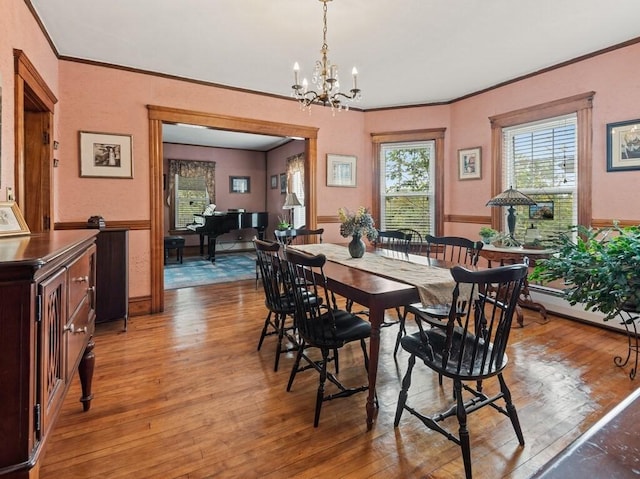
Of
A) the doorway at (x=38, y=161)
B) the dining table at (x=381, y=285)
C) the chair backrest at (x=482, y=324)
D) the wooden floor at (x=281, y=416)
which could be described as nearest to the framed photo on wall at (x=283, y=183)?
the doorway at (x=38, y=161)

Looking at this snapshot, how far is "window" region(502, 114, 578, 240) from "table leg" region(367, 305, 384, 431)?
120 inches

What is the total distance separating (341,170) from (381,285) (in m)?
3.49

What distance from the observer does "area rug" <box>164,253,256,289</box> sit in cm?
551

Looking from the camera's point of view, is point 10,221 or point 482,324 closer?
point 482,324

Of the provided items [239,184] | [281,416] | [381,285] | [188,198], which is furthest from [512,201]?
[188,198]

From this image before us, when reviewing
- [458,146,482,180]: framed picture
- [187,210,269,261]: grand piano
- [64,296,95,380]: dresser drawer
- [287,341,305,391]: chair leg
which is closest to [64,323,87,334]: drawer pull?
[64,296,95,380]: dresser drawer

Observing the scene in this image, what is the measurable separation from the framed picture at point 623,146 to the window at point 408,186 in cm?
214

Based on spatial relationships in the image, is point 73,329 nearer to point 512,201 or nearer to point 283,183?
point 512,201

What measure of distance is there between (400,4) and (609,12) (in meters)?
1.72

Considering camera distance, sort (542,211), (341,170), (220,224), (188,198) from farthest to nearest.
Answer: (188,198)
(220,224)
(341,170)
(542,211)

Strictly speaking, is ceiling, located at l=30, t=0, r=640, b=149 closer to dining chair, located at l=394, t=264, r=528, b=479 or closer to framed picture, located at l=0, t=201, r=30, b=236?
framed picture, located at l=0, t=201, r=30, b=236

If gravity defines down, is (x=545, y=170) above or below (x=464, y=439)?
above

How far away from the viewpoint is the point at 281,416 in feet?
6.68

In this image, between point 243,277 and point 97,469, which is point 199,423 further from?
point 243,277
